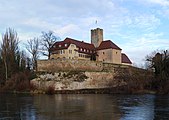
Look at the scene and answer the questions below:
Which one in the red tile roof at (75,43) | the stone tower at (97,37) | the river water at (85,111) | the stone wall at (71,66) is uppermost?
the stone tower at (97,37)

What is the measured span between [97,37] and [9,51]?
23.4 metres

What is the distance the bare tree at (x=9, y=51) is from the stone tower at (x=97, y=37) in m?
20.5

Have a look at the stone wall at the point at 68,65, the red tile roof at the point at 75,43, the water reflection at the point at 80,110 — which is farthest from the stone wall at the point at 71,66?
the water reflection at the point at 80,110

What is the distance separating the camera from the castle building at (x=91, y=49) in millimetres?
66750

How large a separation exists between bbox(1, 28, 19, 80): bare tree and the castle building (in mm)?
9204

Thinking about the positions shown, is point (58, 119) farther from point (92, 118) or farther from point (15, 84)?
point (15, 84)

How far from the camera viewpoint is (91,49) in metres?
71.6

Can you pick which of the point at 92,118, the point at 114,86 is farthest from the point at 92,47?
the point at 92,118

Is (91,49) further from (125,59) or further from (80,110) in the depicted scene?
(80,110)

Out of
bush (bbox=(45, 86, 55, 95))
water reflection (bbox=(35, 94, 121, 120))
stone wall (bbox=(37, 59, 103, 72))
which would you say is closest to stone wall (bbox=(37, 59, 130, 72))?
stone wall (bbox=(37, 59, 103, 72))

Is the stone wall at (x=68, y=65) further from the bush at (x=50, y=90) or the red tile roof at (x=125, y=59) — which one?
the red tile roof at (x=125, y=59)

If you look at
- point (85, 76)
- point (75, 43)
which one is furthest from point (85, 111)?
point (75, 43)

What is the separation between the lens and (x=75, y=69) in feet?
194

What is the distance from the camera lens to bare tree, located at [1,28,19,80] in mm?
62188
